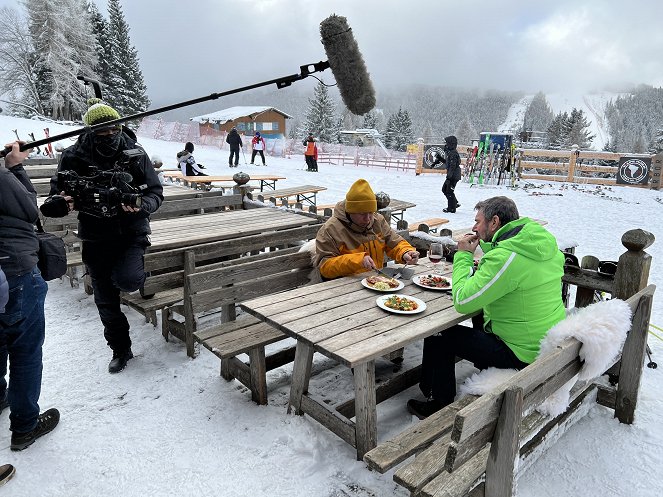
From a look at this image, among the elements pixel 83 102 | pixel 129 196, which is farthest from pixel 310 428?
pixel 83 102

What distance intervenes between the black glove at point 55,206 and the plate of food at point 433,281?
9.20ft

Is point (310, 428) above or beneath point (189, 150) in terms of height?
beneath

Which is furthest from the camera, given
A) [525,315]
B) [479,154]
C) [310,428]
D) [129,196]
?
[479,154]

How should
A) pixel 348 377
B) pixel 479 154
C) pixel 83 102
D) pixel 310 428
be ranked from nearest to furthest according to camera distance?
pixel 310 428, pixel 348 377, pixel 479 154, pixel 83 102

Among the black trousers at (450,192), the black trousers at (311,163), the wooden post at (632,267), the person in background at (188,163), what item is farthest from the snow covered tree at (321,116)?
the wooden post at (632,267)

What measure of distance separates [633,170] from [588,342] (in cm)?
2046

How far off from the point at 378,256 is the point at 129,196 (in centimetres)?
220

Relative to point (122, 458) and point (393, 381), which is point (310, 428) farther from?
point (122, 458)

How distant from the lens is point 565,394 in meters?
2.66

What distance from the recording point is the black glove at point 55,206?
3.39 metres

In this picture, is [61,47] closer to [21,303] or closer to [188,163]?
[188,163]

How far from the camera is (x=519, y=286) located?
9.08 ft

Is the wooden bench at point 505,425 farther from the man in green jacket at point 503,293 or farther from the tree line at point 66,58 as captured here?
the tree line at point 66,58

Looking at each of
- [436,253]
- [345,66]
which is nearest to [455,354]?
[436,253]
